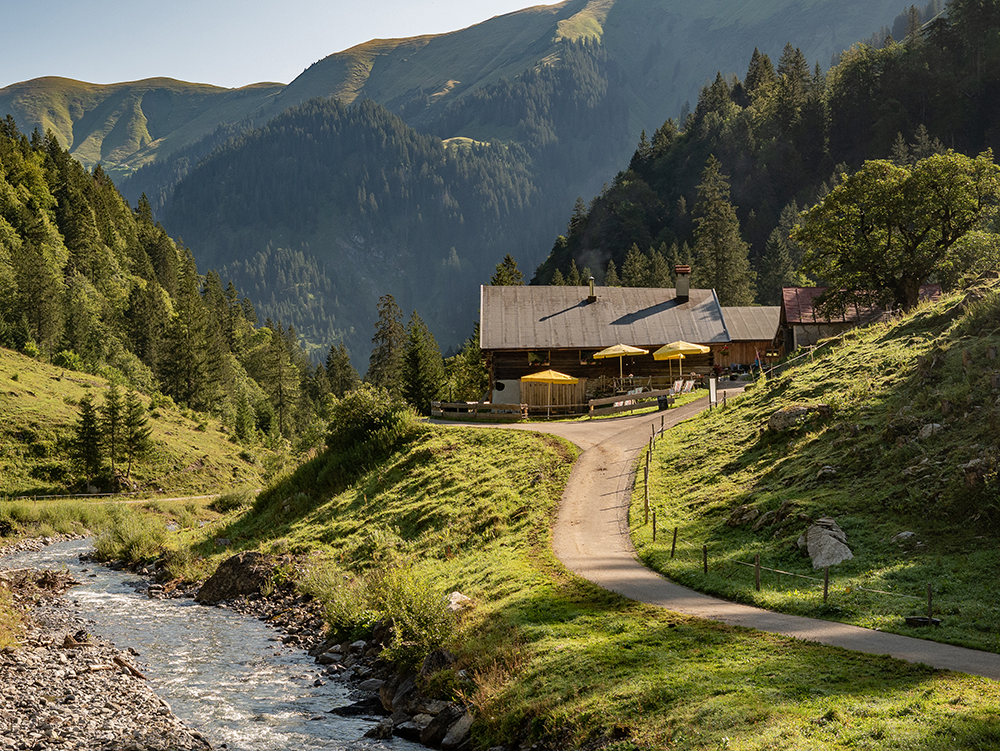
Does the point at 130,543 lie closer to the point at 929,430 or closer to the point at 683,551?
the point at 683,551

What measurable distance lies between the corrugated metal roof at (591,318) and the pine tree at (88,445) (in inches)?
1231

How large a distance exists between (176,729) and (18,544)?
34.2 m

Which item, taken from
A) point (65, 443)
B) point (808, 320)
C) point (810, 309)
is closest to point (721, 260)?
point (810, 309)

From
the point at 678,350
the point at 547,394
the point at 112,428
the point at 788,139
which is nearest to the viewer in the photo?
the point at 678,350

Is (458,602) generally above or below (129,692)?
above

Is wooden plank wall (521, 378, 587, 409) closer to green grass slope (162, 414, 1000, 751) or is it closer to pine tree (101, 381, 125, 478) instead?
green grass slope (162, 414, 1000, 751)

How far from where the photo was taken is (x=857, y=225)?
46.3m

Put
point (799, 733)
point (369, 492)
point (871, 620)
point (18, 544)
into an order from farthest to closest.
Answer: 1. point (18, 544)
2. point (369, 492)
3. point (871, 620)
4. point (799, 733)

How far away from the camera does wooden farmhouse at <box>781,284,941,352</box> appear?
60.0 metres

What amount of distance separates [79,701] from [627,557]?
45.4 feet

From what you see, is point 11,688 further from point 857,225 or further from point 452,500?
point 857,225

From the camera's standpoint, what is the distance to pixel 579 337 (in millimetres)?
52625

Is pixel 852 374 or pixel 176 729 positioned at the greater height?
pixel 852 374

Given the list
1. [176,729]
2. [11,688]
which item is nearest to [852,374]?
[176,729]
